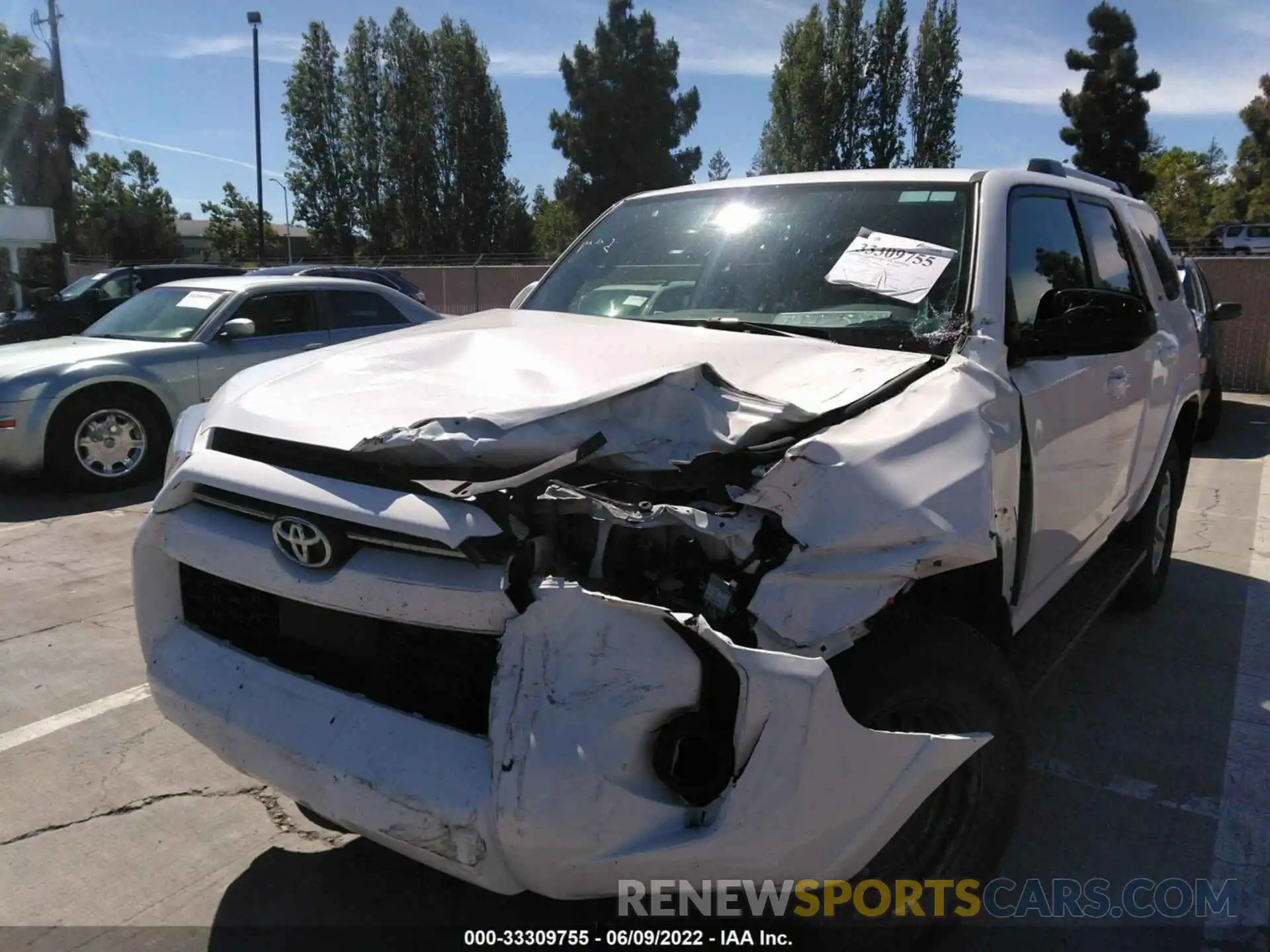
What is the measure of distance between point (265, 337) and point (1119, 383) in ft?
23.1

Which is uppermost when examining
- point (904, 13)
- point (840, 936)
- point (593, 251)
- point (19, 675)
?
point (904, 13)

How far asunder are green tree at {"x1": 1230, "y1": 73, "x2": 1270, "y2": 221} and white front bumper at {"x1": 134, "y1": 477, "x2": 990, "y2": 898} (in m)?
49.2

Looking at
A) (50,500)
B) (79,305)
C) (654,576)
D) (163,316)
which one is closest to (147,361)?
(163,316)

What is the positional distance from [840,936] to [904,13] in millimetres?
45072

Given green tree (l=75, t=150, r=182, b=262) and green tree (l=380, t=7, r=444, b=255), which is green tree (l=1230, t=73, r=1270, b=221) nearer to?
green tree (l=380, t=7, r=444, b=255)

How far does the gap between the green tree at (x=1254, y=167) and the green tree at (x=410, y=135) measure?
124 ft

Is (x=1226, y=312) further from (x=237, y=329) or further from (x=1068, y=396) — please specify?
(x=237, y=329)

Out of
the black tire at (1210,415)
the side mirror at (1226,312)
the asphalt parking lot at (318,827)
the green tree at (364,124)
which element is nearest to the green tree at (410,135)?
the green tree at (364,124)

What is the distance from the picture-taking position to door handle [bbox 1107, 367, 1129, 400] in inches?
141

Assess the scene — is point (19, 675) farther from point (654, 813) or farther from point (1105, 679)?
point (1105, 679)

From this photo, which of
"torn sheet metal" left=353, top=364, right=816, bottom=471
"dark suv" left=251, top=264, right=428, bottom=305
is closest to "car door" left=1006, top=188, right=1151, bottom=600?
"torn sheet metal" left=353, top=364, right=816, bottom=471

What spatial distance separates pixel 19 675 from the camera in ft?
13.6

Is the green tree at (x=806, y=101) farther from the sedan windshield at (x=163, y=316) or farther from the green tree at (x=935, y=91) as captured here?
the sedan windshield at (x=163, y=316)

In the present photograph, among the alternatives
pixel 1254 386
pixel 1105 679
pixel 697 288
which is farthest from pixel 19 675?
pixel 1254 386
